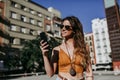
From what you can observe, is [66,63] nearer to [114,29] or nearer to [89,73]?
[89,73]

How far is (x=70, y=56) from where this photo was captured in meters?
2.66

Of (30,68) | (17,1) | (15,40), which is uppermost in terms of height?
(17,1)

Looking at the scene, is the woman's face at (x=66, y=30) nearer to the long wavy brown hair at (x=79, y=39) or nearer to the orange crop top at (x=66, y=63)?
the long wavy brown hair at (x=79, y=39)

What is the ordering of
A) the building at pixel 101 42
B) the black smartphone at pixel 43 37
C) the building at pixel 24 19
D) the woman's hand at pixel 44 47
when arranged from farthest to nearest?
the building at pixel 101 42
the building at pixel 24 19
the black smartphone at pixel 43 37
the woman's hand at pixel 44 47

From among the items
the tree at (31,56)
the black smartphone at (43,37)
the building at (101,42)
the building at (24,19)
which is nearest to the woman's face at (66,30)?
the black smartphone at (43,37)

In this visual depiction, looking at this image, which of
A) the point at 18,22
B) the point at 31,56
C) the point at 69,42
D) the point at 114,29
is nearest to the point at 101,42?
the point at 114,29

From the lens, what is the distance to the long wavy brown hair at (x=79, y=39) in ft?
8.77

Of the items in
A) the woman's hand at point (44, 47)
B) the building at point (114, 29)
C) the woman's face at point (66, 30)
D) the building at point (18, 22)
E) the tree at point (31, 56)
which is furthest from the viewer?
the building at point (114, 29)

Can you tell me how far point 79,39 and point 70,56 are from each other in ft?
0.88

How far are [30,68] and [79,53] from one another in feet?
122

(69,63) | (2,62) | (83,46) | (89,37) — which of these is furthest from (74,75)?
(89,37)

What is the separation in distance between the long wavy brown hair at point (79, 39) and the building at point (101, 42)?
2534 inches

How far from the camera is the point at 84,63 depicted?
8.56 ft

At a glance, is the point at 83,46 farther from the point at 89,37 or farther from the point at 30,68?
the point at 89,37
